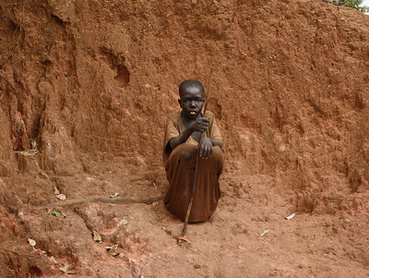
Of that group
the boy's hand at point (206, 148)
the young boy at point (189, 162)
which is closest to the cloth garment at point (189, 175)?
the young boy at point (189, 162)

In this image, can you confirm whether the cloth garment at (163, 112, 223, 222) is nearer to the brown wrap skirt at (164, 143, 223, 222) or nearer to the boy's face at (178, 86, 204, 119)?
the brown wrap skirt at (164, 143, 223, 222)

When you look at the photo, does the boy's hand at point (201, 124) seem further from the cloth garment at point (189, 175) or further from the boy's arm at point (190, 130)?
the cloth garment at point (189, 175)

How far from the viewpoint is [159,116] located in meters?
6.11

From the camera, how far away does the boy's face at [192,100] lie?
183 inches

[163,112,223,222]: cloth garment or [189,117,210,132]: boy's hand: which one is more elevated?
[189,117,210,132]: boy's hand

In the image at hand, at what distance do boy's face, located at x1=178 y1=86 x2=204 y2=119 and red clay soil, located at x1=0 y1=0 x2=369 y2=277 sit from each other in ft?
3.91

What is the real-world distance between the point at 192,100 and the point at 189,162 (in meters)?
0.67

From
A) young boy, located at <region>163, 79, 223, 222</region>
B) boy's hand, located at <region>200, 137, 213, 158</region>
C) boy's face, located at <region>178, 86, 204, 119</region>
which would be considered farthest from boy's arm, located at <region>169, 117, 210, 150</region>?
boy's face, located at <region>178, 86, 204, 119</region>

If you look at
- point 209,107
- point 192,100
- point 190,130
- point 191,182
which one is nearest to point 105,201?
point 191,182

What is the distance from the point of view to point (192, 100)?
467 centimetres

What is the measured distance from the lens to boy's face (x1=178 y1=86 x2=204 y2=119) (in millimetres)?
4648

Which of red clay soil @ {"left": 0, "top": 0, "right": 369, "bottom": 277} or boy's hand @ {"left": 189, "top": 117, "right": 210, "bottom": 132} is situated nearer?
boy's hand @ {"left": 189, "top": 117, "right": 210, "bottom": 132}

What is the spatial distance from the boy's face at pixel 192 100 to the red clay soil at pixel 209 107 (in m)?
1.19

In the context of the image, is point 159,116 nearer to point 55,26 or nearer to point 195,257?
point 55,26
